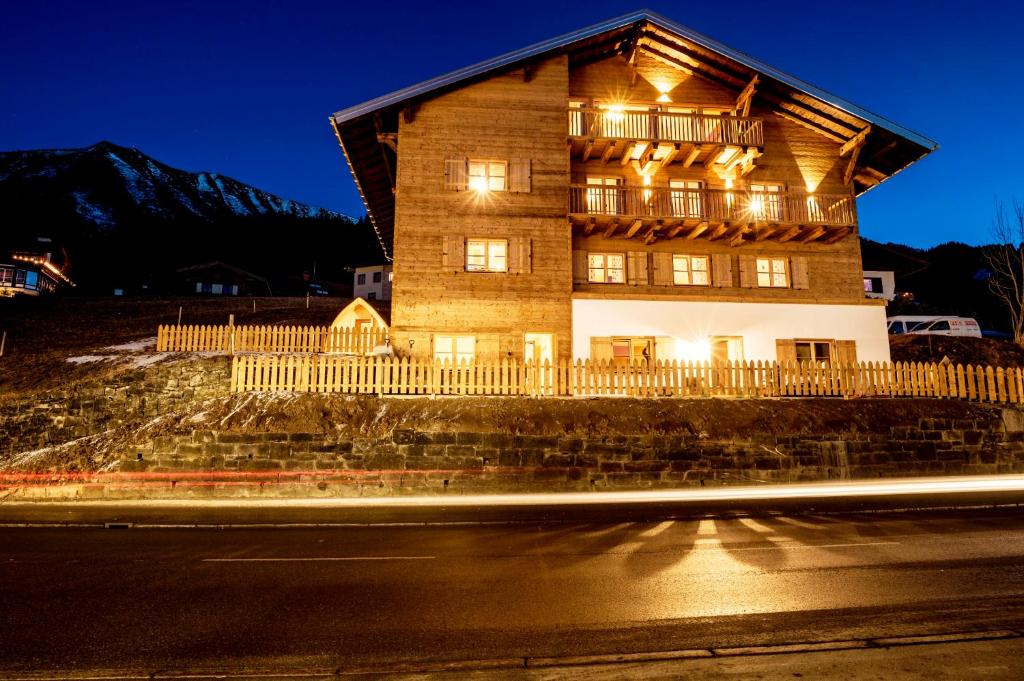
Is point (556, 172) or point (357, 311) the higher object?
point (556, 172)

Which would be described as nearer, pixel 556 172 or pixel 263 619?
pixel 263 619

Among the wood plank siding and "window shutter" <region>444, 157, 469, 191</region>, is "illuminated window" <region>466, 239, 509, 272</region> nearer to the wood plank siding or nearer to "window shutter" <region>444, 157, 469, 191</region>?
the wood plank siding

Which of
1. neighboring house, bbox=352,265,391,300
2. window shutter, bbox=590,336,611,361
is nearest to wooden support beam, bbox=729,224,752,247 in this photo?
window shutter, bbox=590,336,611,361

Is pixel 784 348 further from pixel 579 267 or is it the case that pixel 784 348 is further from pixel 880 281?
pixel 880 281

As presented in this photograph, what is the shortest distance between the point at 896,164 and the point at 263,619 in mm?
28458

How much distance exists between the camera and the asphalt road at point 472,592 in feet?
15.0

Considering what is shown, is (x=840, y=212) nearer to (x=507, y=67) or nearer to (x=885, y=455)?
(x=885, y=455)

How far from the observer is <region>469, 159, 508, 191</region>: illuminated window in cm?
2070

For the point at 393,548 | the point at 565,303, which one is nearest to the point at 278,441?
the point at 393,548

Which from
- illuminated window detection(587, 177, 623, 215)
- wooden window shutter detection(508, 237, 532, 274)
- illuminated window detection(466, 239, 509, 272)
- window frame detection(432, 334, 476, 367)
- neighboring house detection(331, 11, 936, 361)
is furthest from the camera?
illuminated window detection(587, 177, 623, 215)

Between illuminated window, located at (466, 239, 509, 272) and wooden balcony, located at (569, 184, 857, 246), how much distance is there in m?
2.96

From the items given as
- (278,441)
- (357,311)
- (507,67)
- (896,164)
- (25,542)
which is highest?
(507,67)

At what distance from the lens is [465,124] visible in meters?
20.9

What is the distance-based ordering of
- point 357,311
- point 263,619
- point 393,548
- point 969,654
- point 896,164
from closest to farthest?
point 969,654 → point 263,619 → point 393,548 → point 357,311 → point 896,164
